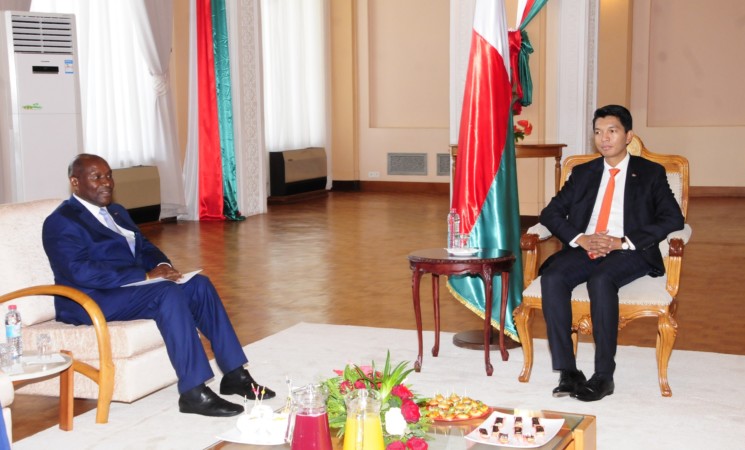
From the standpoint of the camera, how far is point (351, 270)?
26.1 ft

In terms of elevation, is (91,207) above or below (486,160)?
below

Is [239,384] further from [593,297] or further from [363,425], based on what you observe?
[363,425]

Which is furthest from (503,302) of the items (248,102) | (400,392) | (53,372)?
(248,102)

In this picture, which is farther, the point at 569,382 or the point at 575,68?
the point at 575,68

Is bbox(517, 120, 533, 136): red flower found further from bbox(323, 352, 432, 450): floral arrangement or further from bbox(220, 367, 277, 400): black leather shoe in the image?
bbox(323, 352, 432, 450): floral arrangement

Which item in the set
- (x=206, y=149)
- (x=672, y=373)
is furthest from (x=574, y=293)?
(x=206, y=149)

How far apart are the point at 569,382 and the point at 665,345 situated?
0.47 m

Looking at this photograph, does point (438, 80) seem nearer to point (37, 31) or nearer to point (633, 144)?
point (37, 31)

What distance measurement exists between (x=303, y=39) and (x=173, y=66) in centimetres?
337

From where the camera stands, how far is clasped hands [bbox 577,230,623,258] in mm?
4648

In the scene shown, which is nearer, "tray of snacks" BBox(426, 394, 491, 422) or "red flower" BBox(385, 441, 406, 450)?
"red flower" BBox(385, 441, 406, 450)

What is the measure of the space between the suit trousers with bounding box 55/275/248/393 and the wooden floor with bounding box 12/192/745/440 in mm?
310

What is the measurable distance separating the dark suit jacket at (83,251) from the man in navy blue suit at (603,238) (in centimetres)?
198

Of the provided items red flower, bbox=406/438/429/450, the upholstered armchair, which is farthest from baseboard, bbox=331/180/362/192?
red flower, bbox=406/438/429/450
